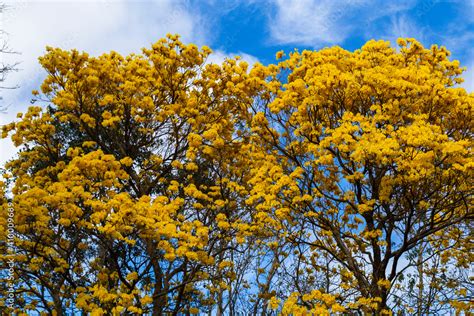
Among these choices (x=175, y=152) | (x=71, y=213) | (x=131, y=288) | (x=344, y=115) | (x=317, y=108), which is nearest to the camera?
(x=71, y=213)

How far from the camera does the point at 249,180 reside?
1117 centimetres

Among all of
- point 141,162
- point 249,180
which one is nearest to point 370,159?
point 249,180

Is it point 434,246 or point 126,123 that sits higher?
point 126,123

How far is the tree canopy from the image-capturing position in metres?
9.45

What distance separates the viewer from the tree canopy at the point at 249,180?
945cm

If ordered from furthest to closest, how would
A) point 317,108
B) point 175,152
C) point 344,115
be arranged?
point 175,152 < point 317,108 < point 344,115

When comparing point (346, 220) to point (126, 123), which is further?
point (126, 123)

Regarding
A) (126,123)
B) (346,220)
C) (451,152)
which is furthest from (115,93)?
(451,152)

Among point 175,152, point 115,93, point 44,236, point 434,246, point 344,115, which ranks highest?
point 115,93

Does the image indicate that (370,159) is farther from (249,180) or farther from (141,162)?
(141,162)

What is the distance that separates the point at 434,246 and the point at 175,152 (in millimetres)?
6884

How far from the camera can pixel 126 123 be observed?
13.1 m

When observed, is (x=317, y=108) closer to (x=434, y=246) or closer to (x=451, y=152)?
(x=451, y=152)

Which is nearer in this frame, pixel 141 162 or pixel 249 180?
pixel 249 180
